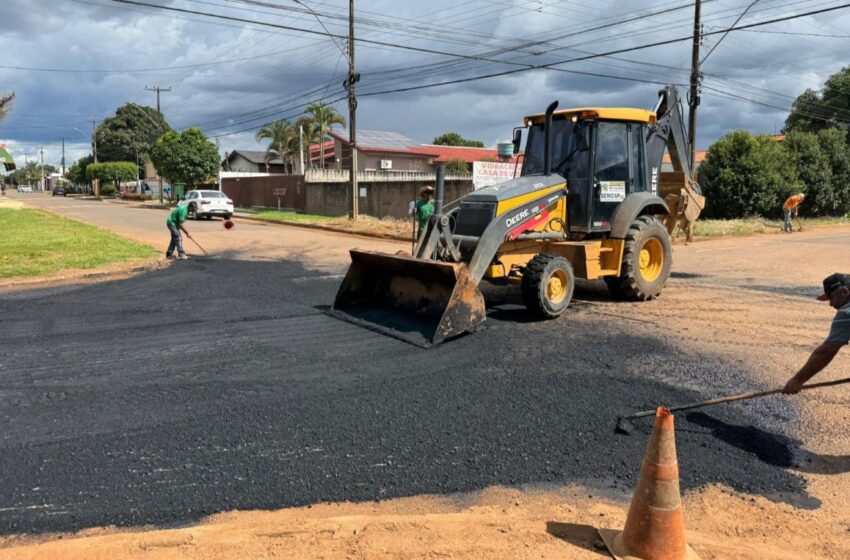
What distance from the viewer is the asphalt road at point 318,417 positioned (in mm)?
3791

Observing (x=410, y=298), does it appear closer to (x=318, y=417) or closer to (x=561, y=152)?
(x=318, y=417)

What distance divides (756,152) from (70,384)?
26539 mm

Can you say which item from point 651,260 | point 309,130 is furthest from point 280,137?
point 651,260

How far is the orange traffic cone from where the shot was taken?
9.99 feet

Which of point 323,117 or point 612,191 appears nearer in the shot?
point 612,191

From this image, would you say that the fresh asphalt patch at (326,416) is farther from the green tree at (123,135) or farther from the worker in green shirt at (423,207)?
the green tree at (123,135)

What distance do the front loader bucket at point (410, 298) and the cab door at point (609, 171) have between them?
2.74 m

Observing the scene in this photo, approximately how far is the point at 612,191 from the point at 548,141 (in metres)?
1.23

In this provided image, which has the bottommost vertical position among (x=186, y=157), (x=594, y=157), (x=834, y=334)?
(x=834, y=334)

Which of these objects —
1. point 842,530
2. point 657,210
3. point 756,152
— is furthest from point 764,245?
point 842,530

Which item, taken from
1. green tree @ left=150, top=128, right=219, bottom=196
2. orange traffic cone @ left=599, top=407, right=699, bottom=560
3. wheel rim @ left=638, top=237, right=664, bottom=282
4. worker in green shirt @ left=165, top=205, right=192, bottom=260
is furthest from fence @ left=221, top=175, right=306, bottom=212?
orange traffic cone @ left=599, top=407, right=699, bottom=560

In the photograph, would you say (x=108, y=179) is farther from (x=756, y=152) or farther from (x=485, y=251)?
(x=485, y=251)

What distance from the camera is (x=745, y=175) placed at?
25562 mm

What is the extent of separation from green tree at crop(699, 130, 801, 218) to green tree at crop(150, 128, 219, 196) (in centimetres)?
3052
